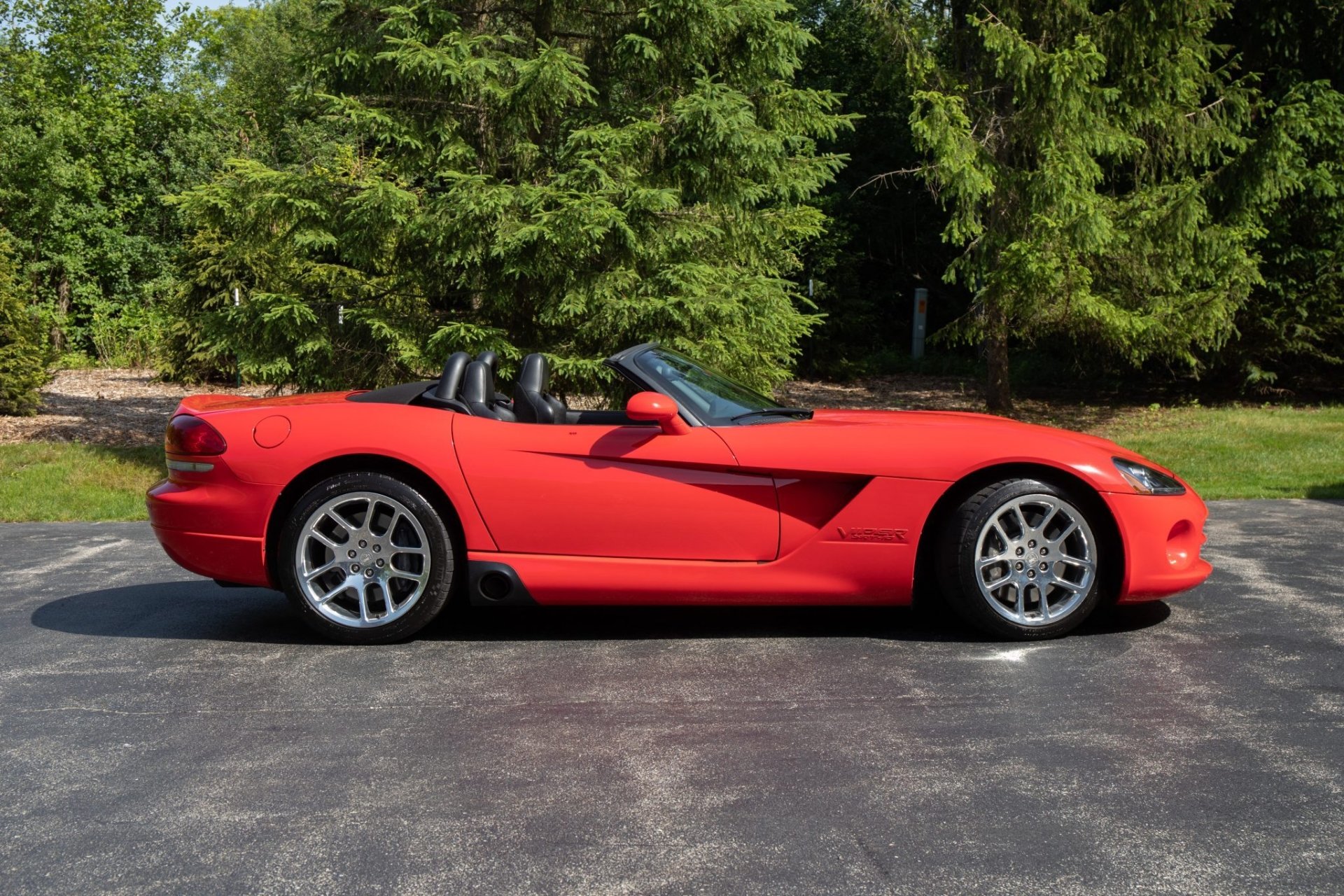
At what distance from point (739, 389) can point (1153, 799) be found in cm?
290

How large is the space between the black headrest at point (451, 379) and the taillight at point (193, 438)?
3.02ft

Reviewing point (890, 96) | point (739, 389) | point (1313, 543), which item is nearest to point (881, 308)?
point (890, 96)

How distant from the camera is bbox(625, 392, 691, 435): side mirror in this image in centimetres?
507

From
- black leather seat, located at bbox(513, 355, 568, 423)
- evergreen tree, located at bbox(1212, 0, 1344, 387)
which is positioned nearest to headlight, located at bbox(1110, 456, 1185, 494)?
black leather seat, located at bbox(513, 355, 568, 423)

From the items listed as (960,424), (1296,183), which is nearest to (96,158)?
(1296,183)

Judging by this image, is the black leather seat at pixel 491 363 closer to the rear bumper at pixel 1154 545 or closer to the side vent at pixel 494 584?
the side vent at pixel 494 584

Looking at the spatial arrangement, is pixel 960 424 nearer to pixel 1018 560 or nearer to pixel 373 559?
pixel 1018 560

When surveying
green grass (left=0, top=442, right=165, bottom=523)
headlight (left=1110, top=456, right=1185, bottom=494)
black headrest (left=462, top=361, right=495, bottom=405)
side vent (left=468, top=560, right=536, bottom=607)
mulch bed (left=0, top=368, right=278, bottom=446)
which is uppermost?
black headrest (left=462, top=361, right=495, bottom=405)

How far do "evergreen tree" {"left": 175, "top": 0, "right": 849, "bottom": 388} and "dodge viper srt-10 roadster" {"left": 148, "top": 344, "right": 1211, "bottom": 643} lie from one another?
5.78 metres

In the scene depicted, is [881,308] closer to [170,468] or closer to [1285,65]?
[1285,65]

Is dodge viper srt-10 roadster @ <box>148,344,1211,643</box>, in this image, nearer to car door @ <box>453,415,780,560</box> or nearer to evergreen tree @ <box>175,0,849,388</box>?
Answer: car door @ <box>453,415,780,560</box>

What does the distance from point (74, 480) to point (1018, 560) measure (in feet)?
28.8

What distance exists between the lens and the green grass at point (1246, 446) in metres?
10.4

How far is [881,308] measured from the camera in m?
26.9
